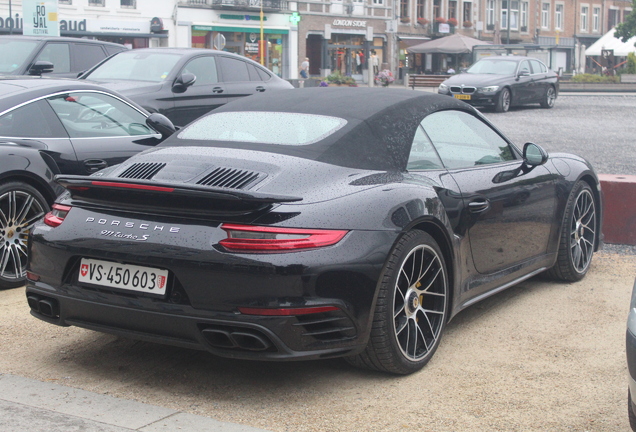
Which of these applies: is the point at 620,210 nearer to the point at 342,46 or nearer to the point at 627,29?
the point at 342,46

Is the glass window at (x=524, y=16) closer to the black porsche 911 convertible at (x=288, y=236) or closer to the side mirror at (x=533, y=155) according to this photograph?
the side mirror at (x=533, y=155)

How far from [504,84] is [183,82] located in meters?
13.7

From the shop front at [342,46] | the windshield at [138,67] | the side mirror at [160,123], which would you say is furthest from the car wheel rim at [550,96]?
the shop front at [342,46]

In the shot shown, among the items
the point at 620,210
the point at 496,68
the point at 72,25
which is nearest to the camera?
the point at 620,210

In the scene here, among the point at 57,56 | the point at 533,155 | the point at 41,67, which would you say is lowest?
the point at 533,155

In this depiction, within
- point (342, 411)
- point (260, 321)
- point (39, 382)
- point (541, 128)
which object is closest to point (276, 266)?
point (260, 321)

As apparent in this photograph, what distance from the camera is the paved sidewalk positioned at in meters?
3.28

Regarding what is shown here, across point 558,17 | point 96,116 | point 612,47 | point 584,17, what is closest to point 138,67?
point 96,116

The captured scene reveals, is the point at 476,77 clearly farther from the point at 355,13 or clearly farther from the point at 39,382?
the point at 355,13

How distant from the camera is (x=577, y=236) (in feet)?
19.8

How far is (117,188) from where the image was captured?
3781 millimetres

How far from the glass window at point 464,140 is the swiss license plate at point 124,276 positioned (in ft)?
5.80

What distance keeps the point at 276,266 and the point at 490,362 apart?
138 cm

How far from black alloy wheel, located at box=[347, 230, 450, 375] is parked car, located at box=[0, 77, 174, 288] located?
2.78 m
